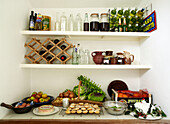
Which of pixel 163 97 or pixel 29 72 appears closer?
pixel 163 97

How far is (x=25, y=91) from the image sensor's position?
1.73 m

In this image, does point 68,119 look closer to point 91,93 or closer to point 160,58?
point 91,93

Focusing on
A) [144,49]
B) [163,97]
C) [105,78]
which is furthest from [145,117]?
[144,49]

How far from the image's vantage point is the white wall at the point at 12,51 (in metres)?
1.29

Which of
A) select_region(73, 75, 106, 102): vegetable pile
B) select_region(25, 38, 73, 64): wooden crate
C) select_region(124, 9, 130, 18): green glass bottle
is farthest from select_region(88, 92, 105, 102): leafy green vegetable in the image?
select_region(124, 9, 130, 18): green glass bottle

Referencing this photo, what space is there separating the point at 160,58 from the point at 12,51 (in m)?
1.56

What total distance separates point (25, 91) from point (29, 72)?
0.26 m

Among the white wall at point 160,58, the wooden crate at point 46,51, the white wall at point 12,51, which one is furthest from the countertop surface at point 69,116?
the wooden crate at point 46,51

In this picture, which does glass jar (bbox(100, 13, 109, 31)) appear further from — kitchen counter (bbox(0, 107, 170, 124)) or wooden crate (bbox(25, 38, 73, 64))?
kitchen counter (bbox(0, 107, 170, 124))

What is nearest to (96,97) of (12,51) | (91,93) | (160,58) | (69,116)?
(91,93)

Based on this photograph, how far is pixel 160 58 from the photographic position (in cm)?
139

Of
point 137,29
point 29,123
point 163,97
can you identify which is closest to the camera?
point 29,123

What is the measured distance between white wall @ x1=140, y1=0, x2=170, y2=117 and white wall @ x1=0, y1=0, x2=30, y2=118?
1536 millimetres

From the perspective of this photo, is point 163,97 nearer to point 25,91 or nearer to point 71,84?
point 71,84
